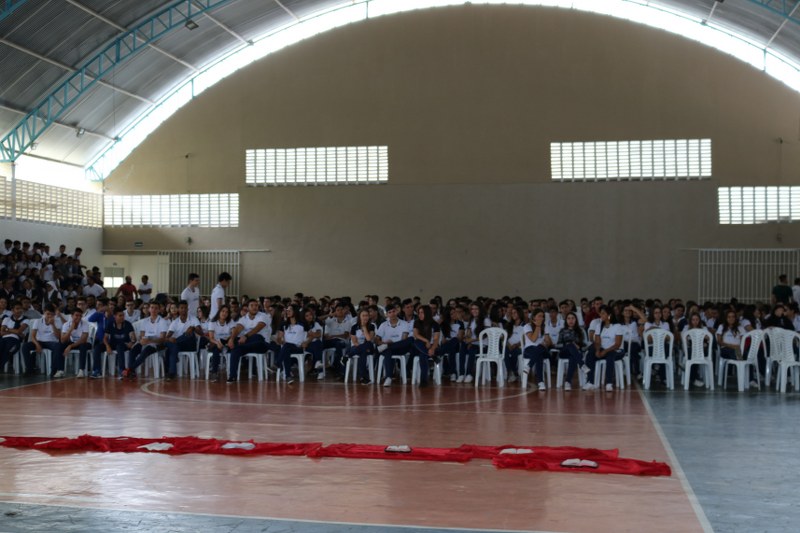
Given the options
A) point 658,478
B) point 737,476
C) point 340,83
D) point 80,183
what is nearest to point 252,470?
point 658,478

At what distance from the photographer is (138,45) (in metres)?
23.8

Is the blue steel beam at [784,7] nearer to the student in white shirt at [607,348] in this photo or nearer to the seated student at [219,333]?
the student in white shirt at [607,348]

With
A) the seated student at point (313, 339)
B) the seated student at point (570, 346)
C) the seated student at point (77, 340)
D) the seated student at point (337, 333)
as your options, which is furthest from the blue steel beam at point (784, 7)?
the seated student at point (77, 340)

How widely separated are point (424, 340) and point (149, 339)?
15.4 ft

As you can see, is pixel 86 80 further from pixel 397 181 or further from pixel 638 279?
pixel 638 279

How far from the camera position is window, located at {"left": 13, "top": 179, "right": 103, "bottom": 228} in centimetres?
2398

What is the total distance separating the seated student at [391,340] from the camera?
14.0m

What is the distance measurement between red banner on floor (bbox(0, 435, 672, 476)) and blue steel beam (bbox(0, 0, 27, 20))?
12.6 meters

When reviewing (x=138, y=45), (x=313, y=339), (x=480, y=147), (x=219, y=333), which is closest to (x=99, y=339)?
(x=219, y=333)

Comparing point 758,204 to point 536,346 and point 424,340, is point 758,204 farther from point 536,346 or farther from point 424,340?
point 424,340

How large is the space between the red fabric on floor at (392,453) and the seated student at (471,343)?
6.50 meters

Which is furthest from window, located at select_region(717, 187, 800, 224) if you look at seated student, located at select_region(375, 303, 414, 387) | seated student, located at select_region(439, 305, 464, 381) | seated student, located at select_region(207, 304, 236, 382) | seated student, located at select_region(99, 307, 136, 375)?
seated student, located at select_region(99, 307, 136, 375)

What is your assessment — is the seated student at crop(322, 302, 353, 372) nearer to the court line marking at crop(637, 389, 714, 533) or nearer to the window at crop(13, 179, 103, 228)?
the court line marking at crop(637, 389, 714, 533)

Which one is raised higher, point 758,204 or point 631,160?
point 631,160
